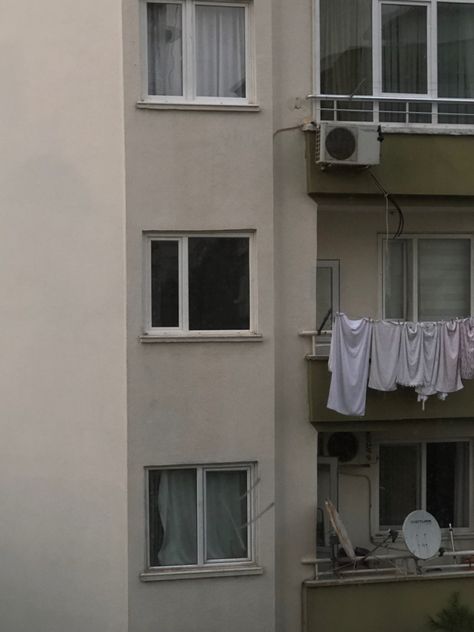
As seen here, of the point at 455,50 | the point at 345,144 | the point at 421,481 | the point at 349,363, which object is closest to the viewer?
the point at 345,144

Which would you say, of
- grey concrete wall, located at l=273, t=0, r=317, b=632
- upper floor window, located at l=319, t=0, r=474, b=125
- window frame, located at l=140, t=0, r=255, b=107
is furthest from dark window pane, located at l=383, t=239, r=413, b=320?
window frame, located at l=140, t=0, r=255, b=107

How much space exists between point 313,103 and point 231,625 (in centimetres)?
650

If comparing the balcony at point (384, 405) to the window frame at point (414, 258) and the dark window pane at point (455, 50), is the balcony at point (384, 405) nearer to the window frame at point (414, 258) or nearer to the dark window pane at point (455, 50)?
the window frame at point (414, 258)

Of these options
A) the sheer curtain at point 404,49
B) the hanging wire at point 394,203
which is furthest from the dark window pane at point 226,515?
the sheer curtain at point 404,49

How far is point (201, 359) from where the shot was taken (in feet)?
35.9

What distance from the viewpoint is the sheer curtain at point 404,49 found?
1155cm

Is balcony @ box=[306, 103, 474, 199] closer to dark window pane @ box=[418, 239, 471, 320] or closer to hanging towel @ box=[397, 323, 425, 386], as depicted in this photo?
dark window pane @ box=[418, 239, 471, 320]

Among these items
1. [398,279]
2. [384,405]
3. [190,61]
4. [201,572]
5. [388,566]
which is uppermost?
[190,61]

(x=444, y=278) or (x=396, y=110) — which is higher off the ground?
(x=396, y=110)

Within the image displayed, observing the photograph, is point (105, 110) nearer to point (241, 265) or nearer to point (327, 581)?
point (241, 265)

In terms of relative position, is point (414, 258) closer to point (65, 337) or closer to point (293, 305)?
point (293, 305)

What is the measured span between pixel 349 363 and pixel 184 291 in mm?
2187

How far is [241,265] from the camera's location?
1117 centimetres

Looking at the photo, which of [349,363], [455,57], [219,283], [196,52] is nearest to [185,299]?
[219,283]
